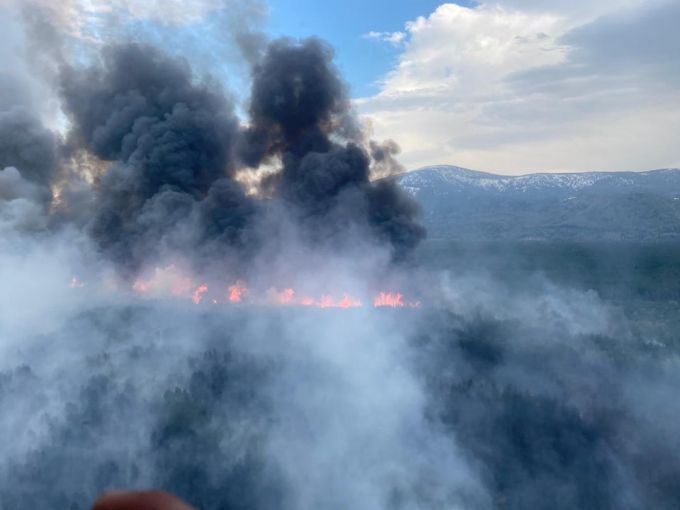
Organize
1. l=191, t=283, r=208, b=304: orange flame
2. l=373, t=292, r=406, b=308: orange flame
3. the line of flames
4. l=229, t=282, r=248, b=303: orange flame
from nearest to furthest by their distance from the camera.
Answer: the line of flames, l=373, t=292, r=406, b=308: orange flame, l=191, t=283, r=208, b=304: orange flame, l=229, t=282, r=248, b=303: orange flame

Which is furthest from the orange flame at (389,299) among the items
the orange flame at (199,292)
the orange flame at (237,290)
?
the orange flame at (199,292)

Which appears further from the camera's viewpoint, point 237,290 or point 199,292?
point 237,290

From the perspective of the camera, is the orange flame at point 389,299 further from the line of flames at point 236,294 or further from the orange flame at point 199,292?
the orange flame at point 199,292

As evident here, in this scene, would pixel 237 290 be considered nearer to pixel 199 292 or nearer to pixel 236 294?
pixel 236 294

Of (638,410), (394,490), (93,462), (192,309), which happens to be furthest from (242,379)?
(638,410)

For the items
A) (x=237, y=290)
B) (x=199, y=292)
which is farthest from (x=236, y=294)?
(x=199, y=292)

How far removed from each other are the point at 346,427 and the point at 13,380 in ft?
74.4

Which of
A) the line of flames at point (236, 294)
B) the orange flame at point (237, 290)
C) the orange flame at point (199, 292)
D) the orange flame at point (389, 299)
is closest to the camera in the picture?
the line of flames at point (236, 294)

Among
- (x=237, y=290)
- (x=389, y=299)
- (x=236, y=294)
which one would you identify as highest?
(x=237, y=290)

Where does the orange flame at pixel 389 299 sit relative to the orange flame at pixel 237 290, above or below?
below

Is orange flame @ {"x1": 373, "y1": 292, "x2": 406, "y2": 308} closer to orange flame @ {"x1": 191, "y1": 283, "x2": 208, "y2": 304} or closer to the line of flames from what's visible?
the line of flames

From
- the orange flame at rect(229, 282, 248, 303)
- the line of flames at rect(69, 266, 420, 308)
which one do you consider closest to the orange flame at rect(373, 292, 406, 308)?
the line of flames at rect(69, 266, 420, 308)

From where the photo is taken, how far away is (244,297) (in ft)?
238

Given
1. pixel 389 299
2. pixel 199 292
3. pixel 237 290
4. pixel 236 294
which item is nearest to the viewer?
pixel 199 292
